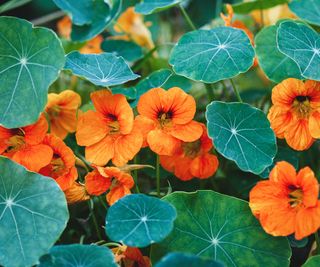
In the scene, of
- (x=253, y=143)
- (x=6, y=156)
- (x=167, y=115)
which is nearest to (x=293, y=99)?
(x=253, y=143)

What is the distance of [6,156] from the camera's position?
1.25 m

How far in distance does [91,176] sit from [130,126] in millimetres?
135

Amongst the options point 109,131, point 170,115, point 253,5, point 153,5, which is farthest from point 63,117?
point 253,5

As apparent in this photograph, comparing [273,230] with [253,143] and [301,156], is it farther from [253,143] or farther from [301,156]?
[301,156]

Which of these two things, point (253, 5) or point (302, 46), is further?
point (253, 5)

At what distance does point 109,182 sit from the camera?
3.99 feet

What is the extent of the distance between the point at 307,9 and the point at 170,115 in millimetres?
501

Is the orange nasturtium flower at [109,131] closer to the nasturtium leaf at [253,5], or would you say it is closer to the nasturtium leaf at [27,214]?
the nasturtium leaf at [27,214]

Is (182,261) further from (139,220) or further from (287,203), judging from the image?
(287,203)

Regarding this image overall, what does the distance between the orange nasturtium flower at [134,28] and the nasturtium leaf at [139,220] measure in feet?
2.99

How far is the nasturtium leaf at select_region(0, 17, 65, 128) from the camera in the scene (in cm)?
121

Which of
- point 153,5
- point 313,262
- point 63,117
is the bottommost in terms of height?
point 313,262

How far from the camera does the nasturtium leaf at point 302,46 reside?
3.99 ft

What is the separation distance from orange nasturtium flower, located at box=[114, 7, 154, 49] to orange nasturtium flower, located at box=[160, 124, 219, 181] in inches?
25.8
